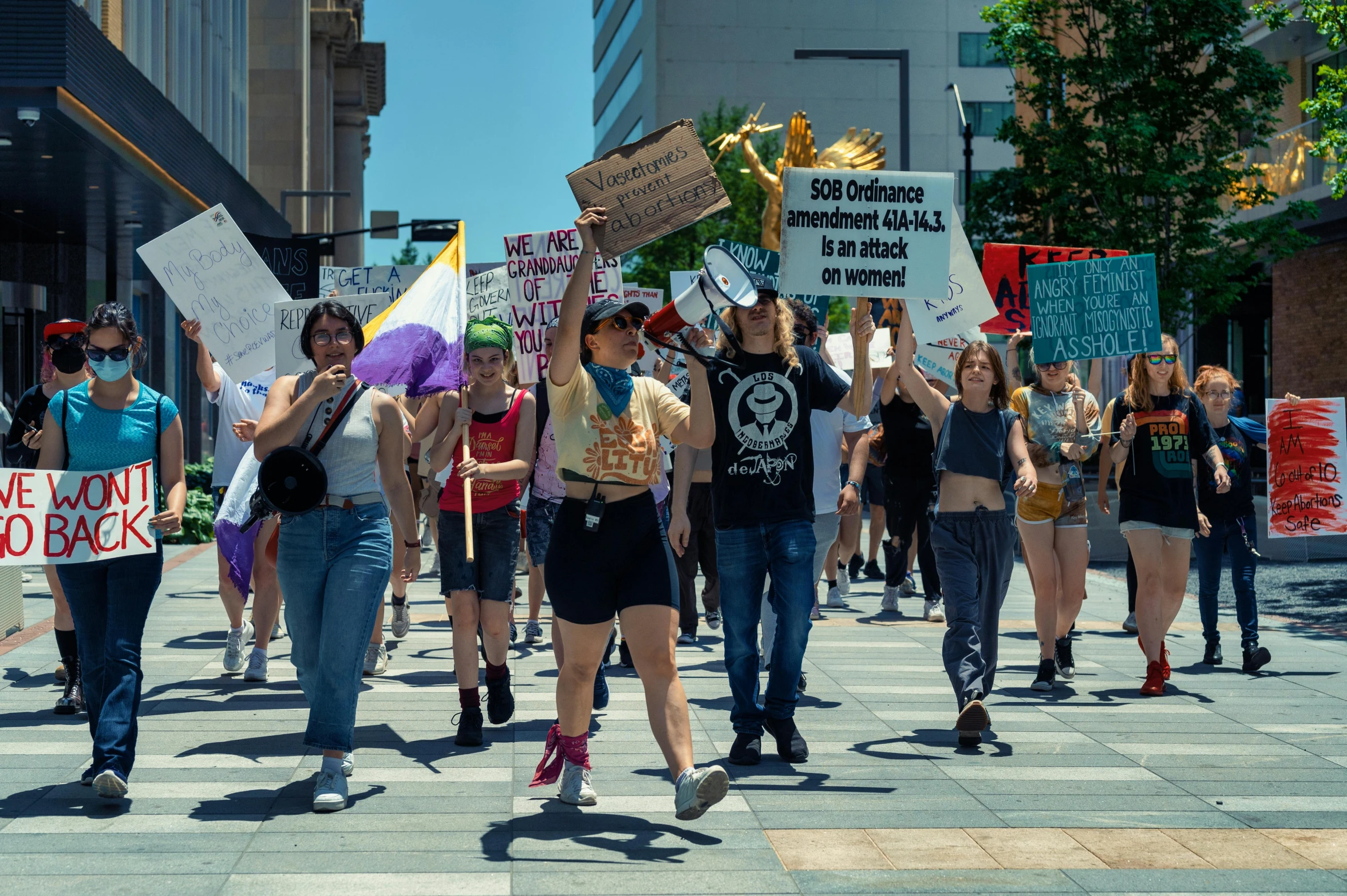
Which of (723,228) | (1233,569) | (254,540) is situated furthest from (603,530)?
(723,228)

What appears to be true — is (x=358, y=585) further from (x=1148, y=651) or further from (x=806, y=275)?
Answer: (x=1148, y=651)

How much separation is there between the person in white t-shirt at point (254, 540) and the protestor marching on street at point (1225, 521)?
564 cm

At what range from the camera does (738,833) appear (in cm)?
530

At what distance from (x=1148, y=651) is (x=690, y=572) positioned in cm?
309

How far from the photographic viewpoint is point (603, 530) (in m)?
5.40

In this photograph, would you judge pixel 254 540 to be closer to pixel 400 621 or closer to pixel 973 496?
pixel 400 621

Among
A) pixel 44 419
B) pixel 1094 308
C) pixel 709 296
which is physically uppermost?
pixel 1094 308

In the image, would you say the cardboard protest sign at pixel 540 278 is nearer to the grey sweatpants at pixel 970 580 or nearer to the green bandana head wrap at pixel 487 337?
the green bandana head wrap at pixel 487 337

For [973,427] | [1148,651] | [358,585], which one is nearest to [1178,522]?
[1148,651]

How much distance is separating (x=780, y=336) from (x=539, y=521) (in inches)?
97.0

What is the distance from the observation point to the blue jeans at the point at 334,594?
5.64m

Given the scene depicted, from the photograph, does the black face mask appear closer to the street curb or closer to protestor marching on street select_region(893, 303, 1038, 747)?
the street curb

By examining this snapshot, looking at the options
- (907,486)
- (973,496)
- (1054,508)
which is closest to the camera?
(973,496)

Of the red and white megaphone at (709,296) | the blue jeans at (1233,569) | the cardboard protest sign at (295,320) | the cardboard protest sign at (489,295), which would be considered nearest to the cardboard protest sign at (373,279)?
the cardboard protest sign at (489,295)
